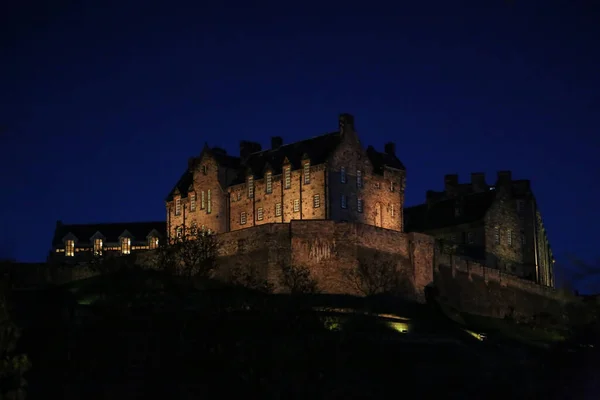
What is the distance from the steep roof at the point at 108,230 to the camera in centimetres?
12125

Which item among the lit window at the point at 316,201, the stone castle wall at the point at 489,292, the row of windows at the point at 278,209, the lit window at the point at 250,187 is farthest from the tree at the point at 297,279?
the lit window at the point at 250,187

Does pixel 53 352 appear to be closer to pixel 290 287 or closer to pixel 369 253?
pixel 290 287

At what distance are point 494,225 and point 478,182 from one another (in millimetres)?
8583

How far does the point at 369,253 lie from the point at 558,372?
25.0 meters

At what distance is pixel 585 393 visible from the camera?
204 feet

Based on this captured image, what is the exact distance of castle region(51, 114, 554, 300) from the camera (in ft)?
291

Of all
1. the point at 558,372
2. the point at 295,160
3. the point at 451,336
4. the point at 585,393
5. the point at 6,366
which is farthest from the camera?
the point at 295,160

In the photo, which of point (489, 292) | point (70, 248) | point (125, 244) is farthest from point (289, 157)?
point (70, 248)

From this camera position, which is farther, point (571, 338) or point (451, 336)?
point (451, 336)

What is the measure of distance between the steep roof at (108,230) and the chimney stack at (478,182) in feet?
95.4

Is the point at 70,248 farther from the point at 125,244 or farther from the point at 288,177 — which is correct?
the point at 288,177

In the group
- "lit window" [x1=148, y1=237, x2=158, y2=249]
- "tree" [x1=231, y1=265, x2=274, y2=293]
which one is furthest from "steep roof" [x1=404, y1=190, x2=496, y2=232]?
"tree" [x1=231, y1=265, x2=274, y2=293]

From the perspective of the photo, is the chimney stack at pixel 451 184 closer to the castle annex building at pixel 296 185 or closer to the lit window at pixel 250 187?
A: the castle annex building at pixel 296 185

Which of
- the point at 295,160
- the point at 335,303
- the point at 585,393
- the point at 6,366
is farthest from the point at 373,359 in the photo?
the point at 6,366
